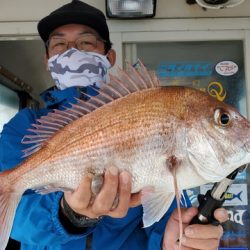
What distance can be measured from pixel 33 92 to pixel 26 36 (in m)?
1.77

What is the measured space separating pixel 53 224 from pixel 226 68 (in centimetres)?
187

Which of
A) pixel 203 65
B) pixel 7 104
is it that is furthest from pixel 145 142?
pixel 7 104

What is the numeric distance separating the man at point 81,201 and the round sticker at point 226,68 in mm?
1068

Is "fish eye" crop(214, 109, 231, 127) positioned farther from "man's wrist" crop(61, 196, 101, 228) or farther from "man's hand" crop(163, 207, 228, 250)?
"man's wrist" crop(61, 196, 101, 228)

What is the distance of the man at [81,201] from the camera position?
1.27 meters

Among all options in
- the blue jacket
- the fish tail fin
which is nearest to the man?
the blue jacket

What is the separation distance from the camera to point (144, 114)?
1215 mm

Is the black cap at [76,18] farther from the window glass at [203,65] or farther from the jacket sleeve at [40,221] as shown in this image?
the window glass at [203,65]

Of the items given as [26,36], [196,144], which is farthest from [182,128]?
[26,36]

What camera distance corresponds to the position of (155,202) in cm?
120

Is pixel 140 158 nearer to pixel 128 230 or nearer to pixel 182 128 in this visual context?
pixel 182 128

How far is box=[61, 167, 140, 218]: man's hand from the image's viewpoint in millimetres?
1182

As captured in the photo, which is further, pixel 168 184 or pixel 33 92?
pixel 33 92

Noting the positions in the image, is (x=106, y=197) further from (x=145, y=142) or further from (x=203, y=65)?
(x=203, y=65)
